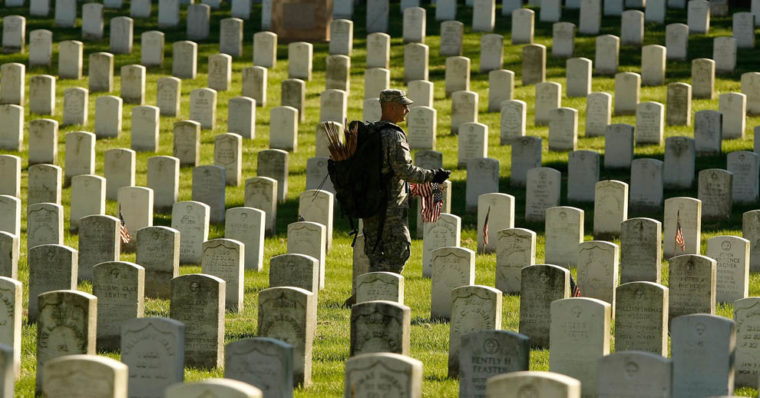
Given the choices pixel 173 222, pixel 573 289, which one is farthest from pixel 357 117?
pixel 573 289

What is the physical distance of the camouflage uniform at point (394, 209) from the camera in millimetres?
11430

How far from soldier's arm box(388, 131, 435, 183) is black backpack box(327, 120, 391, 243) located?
0.44 ft

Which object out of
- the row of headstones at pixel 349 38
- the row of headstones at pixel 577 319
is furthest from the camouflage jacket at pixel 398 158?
the row of headstones at pixel 349 38

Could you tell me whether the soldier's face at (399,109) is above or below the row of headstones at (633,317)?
above

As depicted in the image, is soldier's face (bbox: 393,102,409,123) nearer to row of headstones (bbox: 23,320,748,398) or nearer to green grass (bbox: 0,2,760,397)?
green grass (bbox: 0,2,760,397)

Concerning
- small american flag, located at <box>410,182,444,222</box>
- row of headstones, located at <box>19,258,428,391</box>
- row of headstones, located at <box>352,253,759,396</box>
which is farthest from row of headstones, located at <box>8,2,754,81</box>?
row of headstones, located at <box>19,258,428,391</box>

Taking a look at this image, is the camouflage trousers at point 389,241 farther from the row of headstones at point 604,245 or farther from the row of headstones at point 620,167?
the row of headstones at point 620,167

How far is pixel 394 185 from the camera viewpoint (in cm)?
1173

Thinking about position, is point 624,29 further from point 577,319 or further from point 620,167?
point 577,319

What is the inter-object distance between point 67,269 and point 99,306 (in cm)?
88

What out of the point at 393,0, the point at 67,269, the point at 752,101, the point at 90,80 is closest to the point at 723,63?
the point at 752,101

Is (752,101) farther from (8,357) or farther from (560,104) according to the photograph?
(8,357)

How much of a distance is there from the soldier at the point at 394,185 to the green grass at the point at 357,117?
0.69m

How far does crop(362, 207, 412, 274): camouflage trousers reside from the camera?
464 inches
